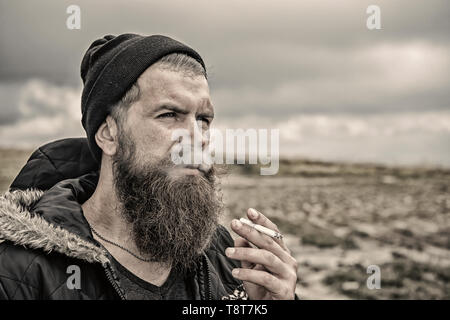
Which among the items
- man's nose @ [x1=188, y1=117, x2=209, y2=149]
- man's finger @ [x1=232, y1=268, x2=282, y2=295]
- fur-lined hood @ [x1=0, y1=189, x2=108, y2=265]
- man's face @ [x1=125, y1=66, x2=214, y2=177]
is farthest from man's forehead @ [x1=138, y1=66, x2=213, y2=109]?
man's finger @ [x1=232, y1=268, x2=282, y2=295]

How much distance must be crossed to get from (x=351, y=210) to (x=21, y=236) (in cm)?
1678

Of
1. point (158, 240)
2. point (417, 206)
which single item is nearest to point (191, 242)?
point (158, 240)

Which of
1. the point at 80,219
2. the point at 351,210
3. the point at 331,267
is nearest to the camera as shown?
the point at 80,219

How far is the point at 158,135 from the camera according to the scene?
2.98m

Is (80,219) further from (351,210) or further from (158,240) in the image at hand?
(351,210)

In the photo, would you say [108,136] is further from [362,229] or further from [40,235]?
[362,229]

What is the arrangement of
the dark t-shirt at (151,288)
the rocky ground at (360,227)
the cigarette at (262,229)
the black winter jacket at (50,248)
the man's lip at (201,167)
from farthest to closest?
the rocky ground at (360,227) → the man's lip at (201,167) → the dark t-shirt at (151,288) → the cigarette at (262,229) → the black winter jacket at (50,248)

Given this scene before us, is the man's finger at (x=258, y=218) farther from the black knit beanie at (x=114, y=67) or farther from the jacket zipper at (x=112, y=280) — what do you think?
the black knit beanie at (x=114, y=67)

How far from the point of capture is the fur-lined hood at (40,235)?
2.52 m

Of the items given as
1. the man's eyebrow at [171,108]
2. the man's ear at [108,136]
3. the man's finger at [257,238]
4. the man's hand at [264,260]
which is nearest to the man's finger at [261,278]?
the man's hand at [264,260]

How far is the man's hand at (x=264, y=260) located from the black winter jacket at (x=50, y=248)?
520 mm

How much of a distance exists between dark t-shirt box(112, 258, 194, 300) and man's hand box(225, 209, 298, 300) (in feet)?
1.76

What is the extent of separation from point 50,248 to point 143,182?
2.46 ft

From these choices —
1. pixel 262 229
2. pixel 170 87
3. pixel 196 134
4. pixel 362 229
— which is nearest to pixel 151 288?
pixel 262 229
